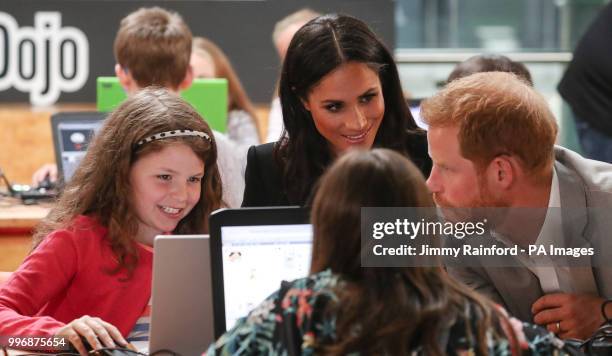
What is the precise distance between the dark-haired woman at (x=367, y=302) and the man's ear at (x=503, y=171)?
1.65ft

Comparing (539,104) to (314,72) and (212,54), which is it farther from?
(212,54)

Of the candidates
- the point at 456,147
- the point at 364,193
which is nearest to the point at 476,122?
the point at 456,147

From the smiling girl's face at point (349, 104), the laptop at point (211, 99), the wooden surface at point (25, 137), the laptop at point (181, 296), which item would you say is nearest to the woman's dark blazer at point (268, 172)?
the smiling girl's face at point (349, 104)

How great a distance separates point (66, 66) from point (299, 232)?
4.02 m

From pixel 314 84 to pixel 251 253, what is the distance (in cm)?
76

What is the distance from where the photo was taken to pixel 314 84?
2592mm

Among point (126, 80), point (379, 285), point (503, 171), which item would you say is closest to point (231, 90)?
point (126, 80)

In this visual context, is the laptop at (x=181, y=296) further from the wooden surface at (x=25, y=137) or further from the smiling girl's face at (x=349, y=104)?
the wooden surface at (x=25, y=137)

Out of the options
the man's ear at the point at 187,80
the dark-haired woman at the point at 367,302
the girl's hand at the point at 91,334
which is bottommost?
the girl's hand at the point at 91,334

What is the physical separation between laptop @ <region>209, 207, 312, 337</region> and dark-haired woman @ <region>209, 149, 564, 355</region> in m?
0.33

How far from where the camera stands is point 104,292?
7.85 feet

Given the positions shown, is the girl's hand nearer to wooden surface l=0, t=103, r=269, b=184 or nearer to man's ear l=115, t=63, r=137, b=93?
man's ear l=115, t=63, r=137, b=93

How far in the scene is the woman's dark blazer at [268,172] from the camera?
8.48 ft

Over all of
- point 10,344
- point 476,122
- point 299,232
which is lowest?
point 10,344
